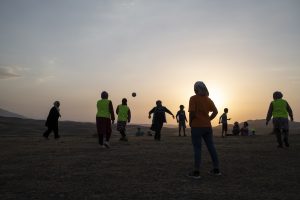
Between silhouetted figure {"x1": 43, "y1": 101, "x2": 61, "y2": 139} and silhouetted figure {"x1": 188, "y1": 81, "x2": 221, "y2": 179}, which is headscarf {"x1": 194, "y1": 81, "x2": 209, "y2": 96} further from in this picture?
silhouetted figure {"x1": 43, "y1": 101, "x2": 61, "y2": 139}

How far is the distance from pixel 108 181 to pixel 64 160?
4361 millimetres

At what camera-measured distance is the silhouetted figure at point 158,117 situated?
83.3 ft

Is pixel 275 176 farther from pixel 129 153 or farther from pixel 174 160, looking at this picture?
pixel 129 153

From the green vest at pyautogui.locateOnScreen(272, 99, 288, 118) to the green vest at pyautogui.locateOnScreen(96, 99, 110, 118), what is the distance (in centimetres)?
692

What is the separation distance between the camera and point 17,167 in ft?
42.2

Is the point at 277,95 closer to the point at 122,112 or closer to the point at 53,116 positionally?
the point at 122,112

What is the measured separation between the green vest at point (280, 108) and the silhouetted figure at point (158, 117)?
8.54m

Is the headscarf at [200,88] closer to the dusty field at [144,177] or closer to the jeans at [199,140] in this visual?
the jeans at [199,140]

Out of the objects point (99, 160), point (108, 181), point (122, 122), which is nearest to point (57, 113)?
point (122, 122)

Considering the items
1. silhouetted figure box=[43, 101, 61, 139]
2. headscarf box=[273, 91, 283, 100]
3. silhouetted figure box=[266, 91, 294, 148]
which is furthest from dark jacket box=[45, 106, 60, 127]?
→ headscarf box=[273, 91, 283, 100]

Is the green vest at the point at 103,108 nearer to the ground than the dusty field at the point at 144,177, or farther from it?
farther from it

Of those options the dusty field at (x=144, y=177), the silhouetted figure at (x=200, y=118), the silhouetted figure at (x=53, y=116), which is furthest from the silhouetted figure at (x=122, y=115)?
the silhouetted figure at (x=200, y=118)

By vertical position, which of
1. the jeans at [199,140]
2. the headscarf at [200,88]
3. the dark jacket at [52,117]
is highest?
the headscarf at [200,88]

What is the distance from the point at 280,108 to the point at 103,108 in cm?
734
